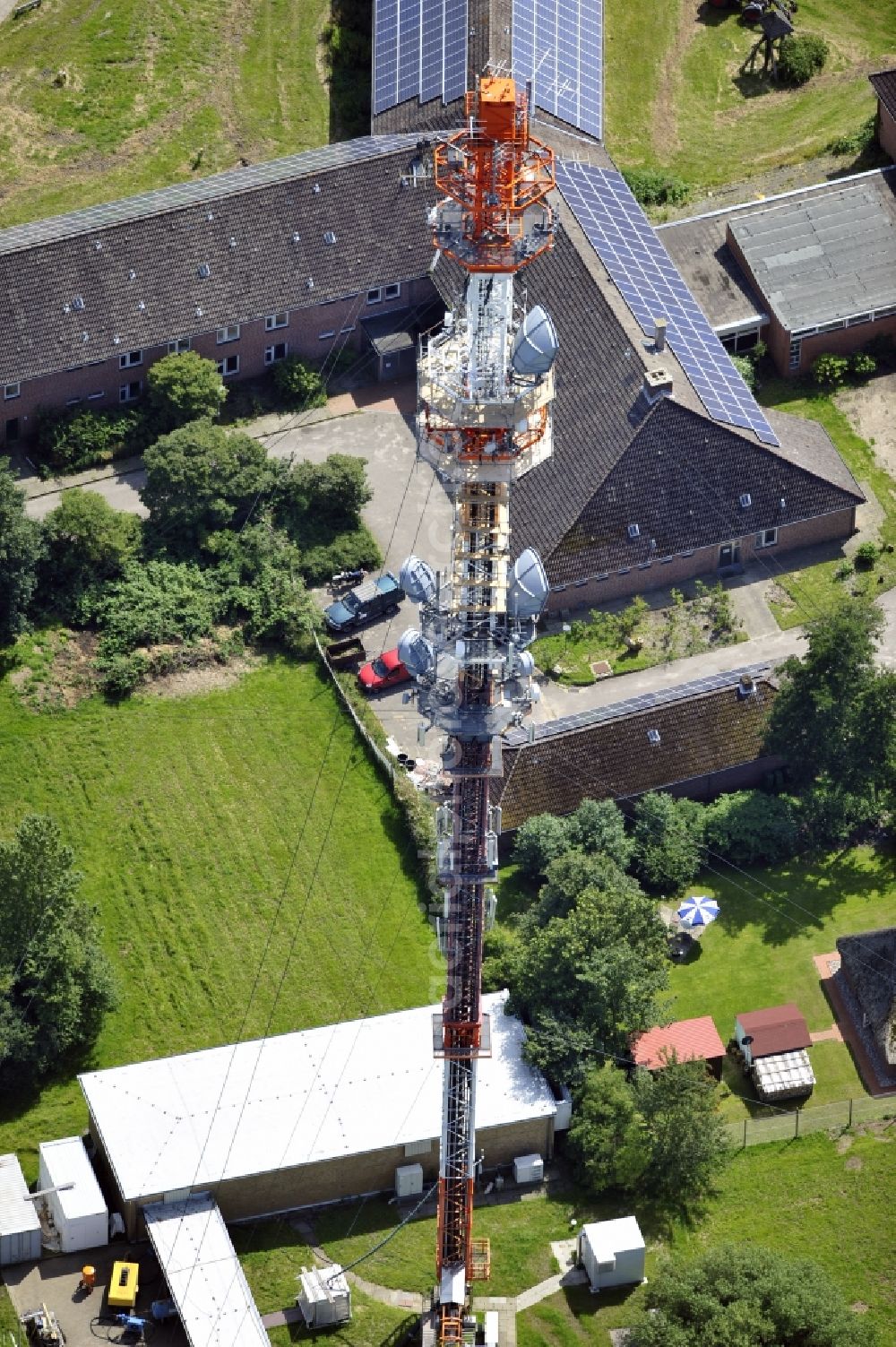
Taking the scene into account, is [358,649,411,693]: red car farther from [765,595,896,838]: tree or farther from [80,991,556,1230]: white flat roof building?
[80,991,556,1230]: white flat roof building

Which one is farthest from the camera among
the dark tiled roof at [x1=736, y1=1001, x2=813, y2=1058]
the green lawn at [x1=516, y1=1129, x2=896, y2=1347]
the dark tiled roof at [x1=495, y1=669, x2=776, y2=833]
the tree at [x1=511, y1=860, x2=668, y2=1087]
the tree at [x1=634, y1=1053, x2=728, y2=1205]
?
the dark tiled roof at [x1=495, y1=669, x2=776, y2=833]

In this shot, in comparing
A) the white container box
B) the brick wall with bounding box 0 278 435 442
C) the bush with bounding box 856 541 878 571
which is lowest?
the white container box

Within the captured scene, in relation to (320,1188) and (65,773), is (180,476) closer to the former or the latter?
(65,773)

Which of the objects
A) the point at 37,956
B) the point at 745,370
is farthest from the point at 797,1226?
the point at 745,370

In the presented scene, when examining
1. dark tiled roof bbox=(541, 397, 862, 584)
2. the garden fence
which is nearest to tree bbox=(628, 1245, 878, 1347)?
the garden fence

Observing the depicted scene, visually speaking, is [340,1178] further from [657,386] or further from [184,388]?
[184,388]

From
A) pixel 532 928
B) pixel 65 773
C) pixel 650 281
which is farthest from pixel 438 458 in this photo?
pixel 650 281

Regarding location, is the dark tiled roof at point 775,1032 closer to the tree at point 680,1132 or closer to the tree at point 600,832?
the tree at point 680,1132
